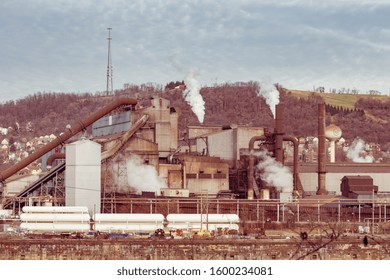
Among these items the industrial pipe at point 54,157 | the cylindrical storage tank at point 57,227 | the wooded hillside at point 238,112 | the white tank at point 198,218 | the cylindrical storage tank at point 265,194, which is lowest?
the cylindrical storage tank at point 57,227

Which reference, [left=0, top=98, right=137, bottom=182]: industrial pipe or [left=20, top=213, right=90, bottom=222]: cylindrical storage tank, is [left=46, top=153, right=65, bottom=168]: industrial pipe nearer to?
[left=0, top=98, right=137, bottom=182]: industrial pipe

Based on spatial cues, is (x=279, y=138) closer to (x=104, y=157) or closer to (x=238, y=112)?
(x=104, y=157)

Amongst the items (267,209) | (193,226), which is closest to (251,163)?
(267,209)

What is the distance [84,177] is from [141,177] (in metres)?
12.4

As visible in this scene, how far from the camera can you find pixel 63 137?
66438 millimetres

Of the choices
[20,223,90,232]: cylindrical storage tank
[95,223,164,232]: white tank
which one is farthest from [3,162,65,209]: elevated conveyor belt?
[95,223,164,232]: white tank

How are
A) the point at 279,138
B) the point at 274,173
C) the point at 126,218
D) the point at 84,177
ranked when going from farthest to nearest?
the point at 279,138
the point at 274,173
the point at 84,177
the point at 126,218

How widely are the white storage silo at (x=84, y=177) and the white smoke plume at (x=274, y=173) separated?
2015cm

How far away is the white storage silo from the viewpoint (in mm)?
50844

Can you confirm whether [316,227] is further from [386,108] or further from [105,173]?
[386,108]

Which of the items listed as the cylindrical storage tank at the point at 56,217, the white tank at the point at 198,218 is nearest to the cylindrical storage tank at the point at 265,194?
the white tank at the point at 198,218

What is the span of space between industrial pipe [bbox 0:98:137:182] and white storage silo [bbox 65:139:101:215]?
1416cm

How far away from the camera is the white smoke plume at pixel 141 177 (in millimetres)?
62906

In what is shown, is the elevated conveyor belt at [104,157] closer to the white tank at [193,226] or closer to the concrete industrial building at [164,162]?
the concrete industrial building at [164,162]
